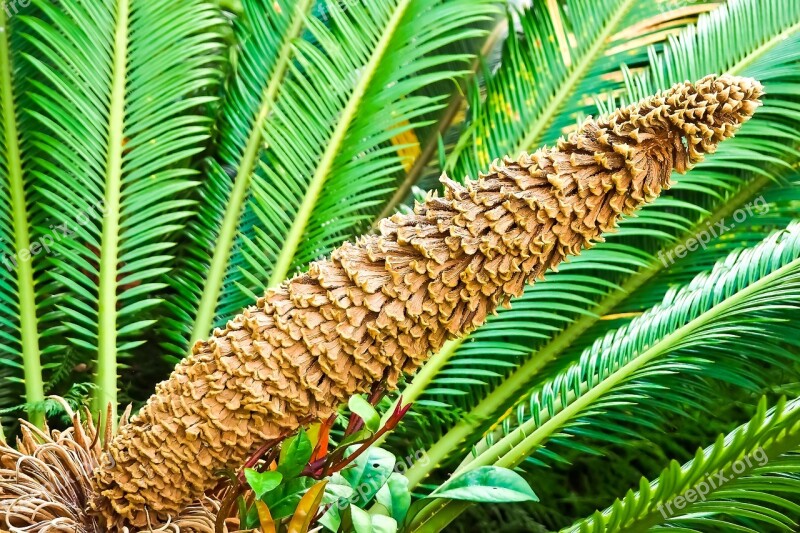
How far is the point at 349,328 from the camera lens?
1113 mm

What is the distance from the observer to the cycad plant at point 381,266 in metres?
1.12

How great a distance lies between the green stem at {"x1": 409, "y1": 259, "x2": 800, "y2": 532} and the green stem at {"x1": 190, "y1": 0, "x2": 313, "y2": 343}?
0.72 meters

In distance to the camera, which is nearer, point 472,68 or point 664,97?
point 664,97

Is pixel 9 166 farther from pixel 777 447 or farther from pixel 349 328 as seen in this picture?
pixel 777 447

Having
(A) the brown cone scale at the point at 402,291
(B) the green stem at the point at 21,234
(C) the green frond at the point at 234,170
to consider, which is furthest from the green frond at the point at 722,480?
(B) the green stem at the point at 21,234

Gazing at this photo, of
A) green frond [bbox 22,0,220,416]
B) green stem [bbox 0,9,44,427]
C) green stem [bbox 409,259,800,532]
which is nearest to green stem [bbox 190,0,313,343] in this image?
green frond [bbox 22,0,220,416]

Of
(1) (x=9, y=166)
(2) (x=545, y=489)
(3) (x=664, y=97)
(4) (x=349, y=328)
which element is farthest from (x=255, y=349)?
(2) (x=545, y=489)

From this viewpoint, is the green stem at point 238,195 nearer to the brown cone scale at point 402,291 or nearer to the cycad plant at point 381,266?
the cycad plant at point 381,266

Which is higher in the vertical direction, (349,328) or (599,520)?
(349,328)

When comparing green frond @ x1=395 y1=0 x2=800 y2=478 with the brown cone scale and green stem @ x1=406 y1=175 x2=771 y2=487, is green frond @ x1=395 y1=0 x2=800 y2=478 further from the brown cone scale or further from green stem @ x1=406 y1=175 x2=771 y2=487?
the brown cone scale

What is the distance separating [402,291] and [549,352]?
0.85 metres

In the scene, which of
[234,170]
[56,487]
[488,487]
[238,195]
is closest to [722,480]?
[488,487]

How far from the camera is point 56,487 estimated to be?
1.36 metres

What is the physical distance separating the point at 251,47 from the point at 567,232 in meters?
1.26
